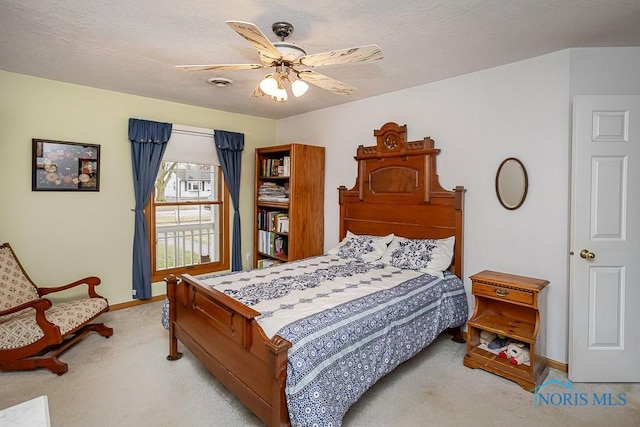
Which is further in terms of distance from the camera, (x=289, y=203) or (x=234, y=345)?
(x=289, y=203)

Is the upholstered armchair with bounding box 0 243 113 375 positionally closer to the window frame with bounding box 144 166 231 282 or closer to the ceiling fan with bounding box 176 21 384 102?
the window frame with bounding box 144 166 231 282

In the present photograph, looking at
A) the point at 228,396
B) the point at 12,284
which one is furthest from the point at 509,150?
the point at 12,284

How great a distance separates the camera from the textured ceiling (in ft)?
6.59

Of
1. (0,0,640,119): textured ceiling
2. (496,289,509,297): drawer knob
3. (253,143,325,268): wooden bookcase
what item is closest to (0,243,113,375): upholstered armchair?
(0,0,640,119): textured ceiling

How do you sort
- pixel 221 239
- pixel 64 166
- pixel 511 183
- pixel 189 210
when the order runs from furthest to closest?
pixel 221 239, pixel 189 210, pixel 64 166, pixel 511 183

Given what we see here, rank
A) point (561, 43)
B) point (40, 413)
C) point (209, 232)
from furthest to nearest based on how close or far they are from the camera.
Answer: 1. point (209, 232)
2. point (561, 43)
3. point (40, 413)

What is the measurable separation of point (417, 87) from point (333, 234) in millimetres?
2036

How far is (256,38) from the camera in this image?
A: 1742 mm

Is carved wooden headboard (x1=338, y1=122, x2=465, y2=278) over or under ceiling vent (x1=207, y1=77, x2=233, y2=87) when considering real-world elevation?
under

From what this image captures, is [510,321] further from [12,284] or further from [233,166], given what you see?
[12,284]

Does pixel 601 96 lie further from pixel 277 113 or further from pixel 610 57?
pixel 277 113

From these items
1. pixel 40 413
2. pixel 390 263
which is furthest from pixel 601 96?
pixel 40 413

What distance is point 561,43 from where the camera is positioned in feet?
8.21

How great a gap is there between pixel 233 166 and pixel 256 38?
3.17 metres
